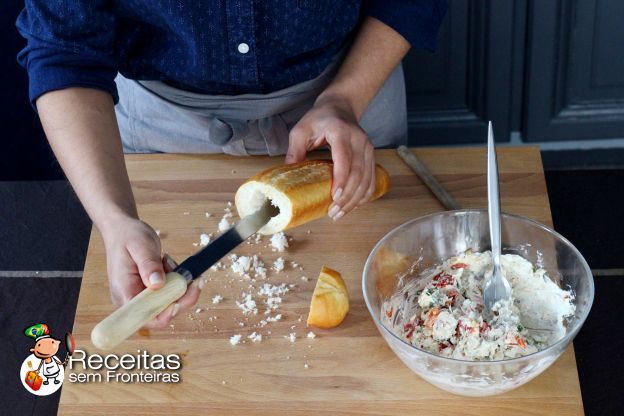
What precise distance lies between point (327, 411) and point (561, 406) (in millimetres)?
274

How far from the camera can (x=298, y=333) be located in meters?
1.02

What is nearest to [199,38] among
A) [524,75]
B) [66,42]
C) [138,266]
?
[66,42]

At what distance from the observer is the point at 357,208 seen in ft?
3.99

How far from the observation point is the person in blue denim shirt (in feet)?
3.61

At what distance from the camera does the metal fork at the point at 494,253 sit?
0.97 metres

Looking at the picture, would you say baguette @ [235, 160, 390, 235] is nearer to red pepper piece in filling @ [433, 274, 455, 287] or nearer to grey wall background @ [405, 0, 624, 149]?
red pepper piece in filling @ [433, 274, 455, 287]

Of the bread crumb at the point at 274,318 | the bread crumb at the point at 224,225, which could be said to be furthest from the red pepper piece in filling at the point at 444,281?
the bread crumb at the point at 224,225

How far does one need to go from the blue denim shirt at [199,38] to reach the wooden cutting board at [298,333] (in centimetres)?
16

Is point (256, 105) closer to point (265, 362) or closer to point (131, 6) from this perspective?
point (131, 6)

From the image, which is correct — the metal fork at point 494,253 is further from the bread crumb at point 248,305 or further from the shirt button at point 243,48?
the shirt button at point 243,48

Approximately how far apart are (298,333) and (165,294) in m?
0.22

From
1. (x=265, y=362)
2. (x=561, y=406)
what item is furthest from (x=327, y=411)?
(x=561, y=406)

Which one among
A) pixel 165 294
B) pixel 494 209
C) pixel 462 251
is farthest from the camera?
pixel 462 251

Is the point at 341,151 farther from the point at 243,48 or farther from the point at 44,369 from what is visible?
the point at 44,369
